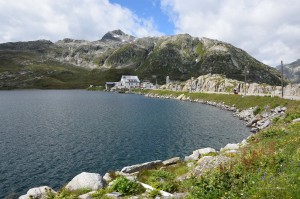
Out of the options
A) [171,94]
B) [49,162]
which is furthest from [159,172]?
[171,94]

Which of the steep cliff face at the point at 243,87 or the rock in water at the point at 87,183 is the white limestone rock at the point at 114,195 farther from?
the steep cliff face at the point at 243,87

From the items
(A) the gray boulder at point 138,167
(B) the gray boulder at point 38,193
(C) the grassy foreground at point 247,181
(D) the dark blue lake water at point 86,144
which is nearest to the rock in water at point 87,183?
(B) the gray boulder at point 38,193

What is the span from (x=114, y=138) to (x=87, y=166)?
18.6 m

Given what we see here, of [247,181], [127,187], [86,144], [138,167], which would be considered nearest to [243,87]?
[86,144]

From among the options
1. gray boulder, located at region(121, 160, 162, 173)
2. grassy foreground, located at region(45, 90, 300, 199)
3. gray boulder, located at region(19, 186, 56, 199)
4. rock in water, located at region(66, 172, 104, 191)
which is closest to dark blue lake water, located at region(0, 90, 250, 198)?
gray boulder, located at region(121, 160, 162, 173)

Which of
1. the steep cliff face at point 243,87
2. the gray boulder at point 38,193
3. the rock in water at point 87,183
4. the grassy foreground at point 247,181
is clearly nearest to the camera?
the grassy foreground at point 247,181

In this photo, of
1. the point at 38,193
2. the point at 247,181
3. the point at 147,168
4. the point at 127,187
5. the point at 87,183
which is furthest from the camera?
the point at 147,168

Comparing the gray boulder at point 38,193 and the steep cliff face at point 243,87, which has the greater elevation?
the steep cliff face at point 243,87

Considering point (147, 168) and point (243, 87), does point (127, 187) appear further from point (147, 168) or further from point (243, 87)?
point (243, 87)

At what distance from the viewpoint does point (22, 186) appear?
104 ft

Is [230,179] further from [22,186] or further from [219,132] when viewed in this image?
[219,132]

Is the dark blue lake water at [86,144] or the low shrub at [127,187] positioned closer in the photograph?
the low shrub at [127,187]

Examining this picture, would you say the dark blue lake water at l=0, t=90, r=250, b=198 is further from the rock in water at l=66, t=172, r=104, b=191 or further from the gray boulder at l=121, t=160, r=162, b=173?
the rock in water at l=66, t=172, r=104, b=191

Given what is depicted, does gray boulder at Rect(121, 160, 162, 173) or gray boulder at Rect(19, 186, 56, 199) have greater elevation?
gray boulder at Rect(19, 186, 56, 199)
